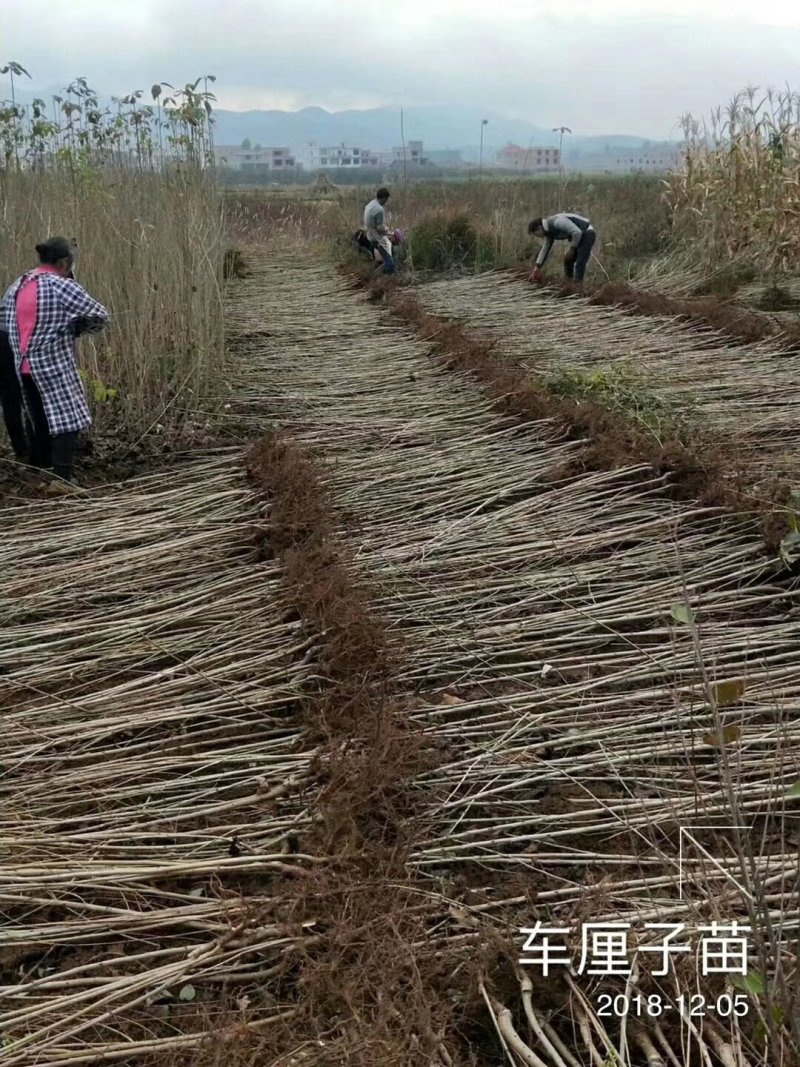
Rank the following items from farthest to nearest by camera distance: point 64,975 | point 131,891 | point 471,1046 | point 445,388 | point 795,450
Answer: point 445,388
point 795,450
point 131,891
point 64,975
point 471,1046

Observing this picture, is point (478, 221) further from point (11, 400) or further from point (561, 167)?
point (11, 400)

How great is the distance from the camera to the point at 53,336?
148 inches

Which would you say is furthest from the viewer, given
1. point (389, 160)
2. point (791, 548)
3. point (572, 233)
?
point (389, 160)

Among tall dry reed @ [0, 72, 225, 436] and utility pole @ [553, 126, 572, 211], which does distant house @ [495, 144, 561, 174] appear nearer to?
utility pole @ [553, 126, 572, 211]

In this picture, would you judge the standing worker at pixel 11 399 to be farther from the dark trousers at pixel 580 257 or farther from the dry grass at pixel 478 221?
the dry grass at pixel 478 221

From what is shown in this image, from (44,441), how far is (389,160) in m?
33.9

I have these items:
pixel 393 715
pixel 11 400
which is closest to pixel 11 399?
pixel 11 400

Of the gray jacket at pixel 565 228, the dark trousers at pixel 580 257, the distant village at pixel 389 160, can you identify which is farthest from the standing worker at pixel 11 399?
the dark trousers at pixel 580 257

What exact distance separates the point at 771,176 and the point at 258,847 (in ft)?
30.0

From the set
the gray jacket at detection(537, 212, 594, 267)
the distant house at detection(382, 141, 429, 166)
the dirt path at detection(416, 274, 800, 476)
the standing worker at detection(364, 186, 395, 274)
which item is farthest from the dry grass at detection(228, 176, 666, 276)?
the dirt path at detection(416, 274, 800, 476)

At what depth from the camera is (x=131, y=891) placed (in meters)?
1.77

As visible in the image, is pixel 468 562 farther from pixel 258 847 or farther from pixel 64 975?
pixel 64 975

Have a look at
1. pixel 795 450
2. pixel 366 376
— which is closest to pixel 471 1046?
pixel 795 450

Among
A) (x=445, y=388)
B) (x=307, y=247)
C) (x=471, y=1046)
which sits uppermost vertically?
(x=307, y=247)
